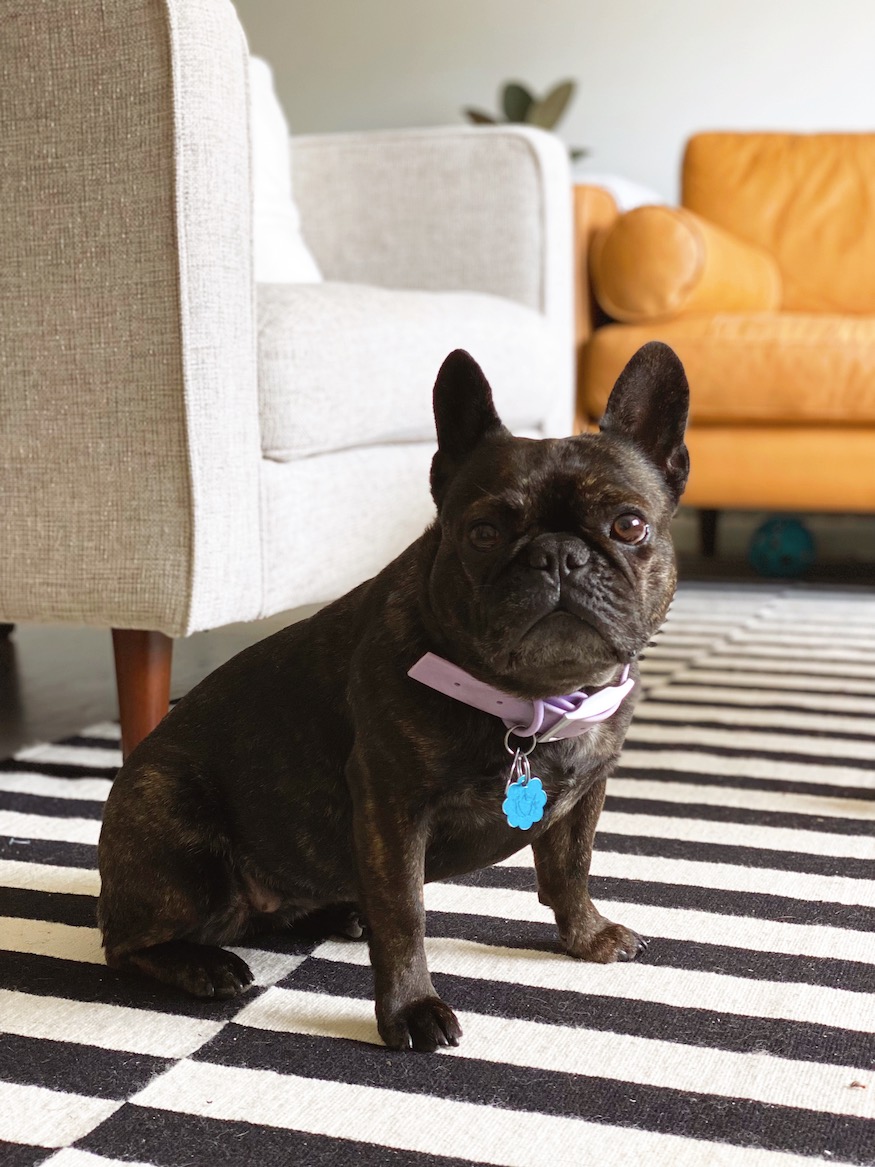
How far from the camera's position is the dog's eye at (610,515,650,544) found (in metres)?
0.93

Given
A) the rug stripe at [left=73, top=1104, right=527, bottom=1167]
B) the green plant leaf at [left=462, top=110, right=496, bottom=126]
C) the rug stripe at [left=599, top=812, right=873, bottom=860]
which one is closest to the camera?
the rug stripe at [left=73, top=1104, right=527, bottom=1167]

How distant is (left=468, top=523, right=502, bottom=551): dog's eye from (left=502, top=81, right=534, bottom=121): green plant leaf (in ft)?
14.5

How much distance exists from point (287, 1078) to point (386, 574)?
15.4 inches

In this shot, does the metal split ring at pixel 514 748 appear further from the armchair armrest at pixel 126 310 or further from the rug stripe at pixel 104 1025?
the armchair armrest at pixel 126 310

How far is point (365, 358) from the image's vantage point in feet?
5.70

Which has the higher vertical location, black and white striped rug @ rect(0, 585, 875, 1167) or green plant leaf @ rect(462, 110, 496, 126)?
green plant leaf @ rect(462, 110, 496, 126)

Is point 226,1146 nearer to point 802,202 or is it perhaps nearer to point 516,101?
point 802,202

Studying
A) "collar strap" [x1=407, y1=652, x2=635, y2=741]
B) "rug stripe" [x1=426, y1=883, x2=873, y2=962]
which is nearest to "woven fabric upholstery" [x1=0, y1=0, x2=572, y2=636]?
"rug stripe" [x1=426, y1=883, x2=873, y2=962]

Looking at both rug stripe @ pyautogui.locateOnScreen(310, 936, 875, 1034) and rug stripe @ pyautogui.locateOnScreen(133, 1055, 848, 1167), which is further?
rug stripe @ pyautogui.locateOnScreen(310, 936, 875, 1034)

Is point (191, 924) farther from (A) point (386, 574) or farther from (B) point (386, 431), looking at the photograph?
(B) point (386, 431)

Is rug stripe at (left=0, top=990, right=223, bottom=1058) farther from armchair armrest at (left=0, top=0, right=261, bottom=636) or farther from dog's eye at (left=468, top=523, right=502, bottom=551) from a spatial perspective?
armchair armrest at (left=0, top=0, right=261, bottom=636)

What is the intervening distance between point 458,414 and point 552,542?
151 millimetres

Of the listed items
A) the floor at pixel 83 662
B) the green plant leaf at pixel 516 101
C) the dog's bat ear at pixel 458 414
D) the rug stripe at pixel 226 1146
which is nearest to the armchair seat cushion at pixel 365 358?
the floor at pixel 83 662

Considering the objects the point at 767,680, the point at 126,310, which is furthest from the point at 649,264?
the point at 126,310
